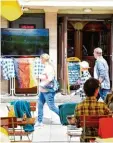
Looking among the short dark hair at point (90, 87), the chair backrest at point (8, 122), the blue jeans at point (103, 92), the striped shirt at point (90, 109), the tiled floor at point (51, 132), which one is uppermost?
the short dark hair at point (90, 87)

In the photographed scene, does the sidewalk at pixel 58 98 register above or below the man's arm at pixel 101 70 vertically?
below

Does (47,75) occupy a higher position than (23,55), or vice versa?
(23,55)

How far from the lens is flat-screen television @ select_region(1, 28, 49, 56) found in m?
13.2

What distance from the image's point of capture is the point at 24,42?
44.1 ft

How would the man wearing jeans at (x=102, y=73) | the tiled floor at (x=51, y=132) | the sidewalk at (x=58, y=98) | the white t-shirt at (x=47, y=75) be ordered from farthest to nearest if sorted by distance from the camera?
the sidewalk at (x=58, y=98), the man wearing jeans at (x=102, y=73), the white t-shirt at (x=47, y=75), the tiled floor at (x=51, y=132)

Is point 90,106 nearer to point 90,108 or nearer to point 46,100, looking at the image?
point 90,108

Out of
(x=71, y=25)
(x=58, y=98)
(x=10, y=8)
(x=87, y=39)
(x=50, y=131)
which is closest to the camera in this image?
(x=10, y=8)

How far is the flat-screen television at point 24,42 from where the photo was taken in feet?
43.4

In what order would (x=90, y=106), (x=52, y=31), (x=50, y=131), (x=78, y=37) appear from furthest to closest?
(x=78, y=37)
(x=52, y=31)
(x=50, y=131)
(x=90, y=106)

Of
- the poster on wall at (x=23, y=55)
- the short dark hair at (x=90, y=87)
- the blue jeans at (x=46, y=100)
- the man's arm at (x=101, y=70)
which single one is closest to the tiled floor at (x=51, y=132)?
the blue jeans at (x=46, y=100)

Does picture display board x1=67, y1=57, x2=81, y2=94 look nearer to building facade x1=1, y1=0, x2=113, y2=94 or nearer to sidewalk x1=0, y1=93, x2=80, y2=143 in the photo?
building facade x1=1, y1=0, x2=113, y2=94

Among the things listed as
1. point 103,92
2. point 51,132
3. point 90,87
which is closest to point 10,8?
point 90,87

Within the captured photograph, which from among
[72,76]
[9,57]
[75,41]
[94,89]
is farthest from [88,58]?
[94,89]

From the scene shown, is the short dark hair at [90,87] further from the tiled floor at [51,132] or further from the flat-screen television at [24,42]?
the flat-screen television at [24,42]
